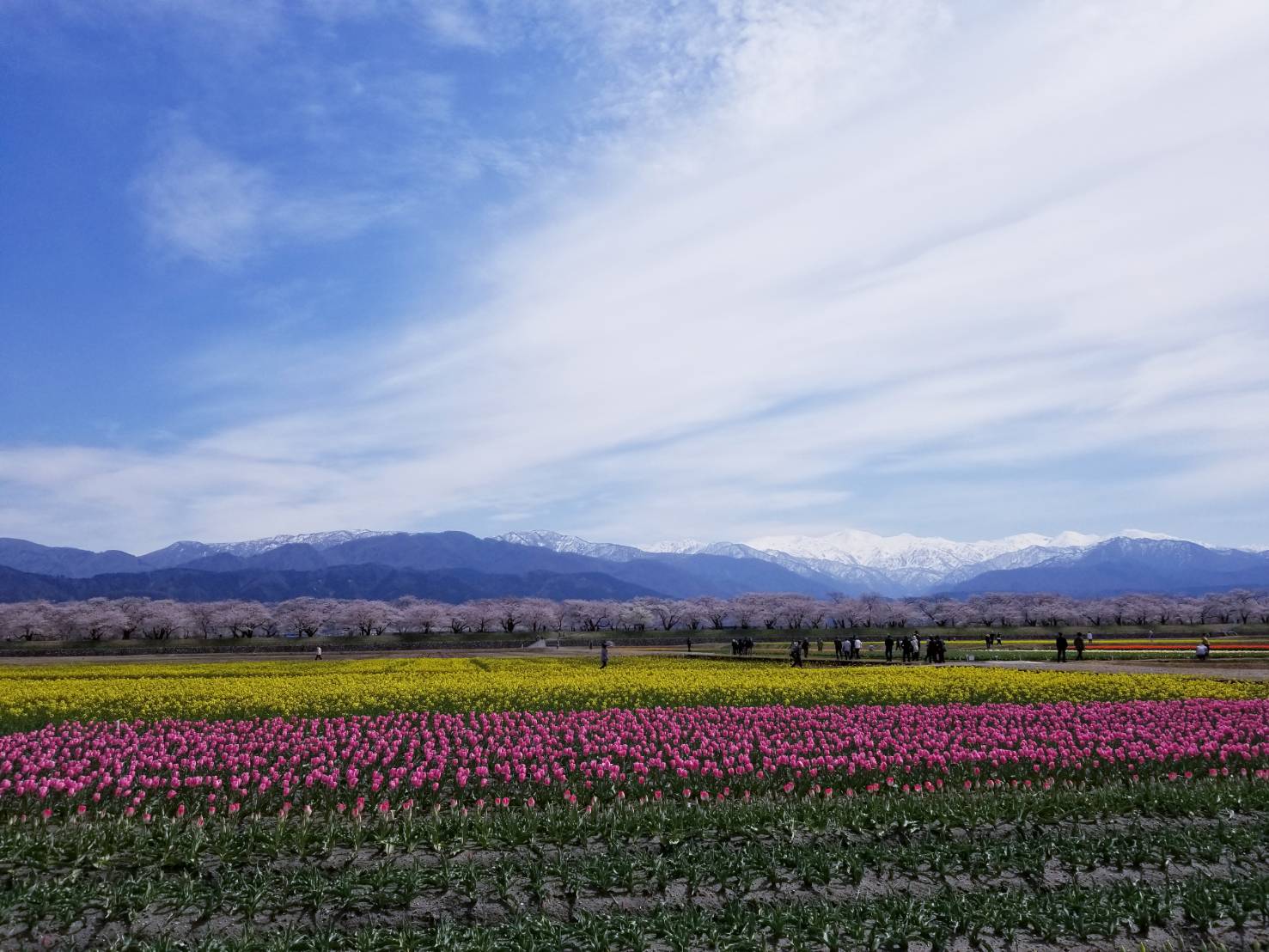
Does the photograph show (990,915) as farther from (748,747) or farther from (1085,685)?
(1085,685)

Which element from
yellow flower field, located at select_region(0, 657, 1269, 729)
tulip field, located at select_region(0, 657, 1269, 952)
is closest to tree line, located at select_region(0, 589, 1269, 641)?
yellow flower field, located at select_region(0, 657, 1269, 729)

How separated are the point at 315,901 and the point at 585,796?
477cm

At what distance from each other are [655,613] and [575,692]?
13119 cm

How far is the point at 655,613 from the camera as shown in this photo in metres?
153

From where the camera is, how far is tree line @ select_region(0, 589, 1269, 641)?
125188 mm

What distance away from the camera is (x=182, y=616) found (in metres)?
125

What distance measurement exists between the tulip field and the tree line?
349ft

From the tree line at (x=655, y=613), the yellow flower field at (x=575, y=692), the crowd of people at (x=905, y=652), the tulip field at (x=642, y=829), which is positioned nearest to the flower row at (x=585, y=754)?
the tulip field at (x=642, y=829)

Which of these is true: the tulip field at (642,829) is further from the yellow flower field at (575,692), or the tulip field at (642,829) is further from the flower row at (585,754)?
the yellow flower field at (575,692)

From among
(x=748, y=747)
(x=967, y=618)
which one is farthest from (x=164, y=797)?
(x=967, y=618)

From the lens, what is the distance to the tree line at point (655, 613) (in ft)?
411

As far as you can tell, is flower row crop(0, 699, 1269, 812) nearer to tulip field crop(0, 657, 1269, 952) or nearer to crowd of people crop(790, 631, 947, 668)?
tulip field crop(0, 657, 1269, 952)

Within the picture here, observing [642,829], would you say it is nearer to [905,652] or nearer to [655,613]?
[905,652]

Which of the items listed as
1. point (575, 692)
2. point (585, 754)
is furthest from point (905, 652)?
point (585, 754)
